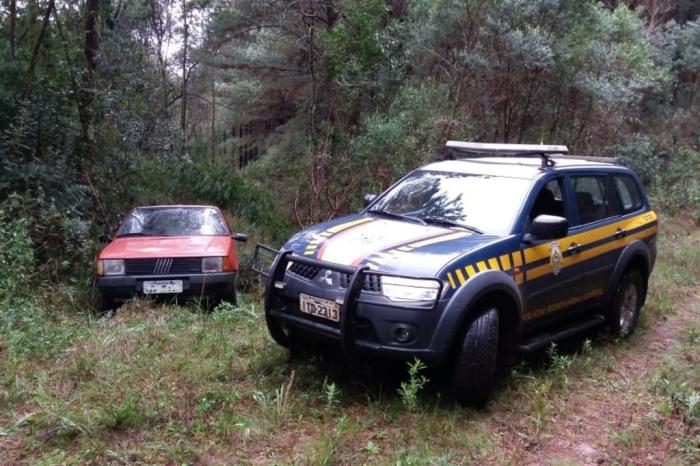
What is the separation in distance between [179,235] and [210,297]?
4.23 ft

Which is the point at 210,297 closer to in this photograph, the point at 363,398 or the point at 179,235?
the point at 179,235

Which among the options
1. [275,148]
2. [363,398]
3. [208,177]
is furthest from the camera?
[275,148]

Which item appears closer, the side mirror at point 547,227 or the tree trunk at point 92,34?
the side mirror at point 547,227

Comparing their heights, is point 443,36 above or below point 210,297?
above

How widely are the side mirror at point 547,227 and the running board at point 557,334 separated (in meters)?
0.84

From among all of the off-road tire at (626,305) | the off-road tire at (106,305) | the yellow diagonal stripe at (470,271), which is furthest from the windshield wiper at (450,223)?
the off-road tire at (106,305)

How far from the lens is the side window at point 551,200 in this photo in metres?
5.34

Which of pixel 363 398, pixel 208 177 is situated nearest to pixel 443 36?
pixel 208 177

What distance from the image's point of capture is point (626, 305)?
6.42 meters

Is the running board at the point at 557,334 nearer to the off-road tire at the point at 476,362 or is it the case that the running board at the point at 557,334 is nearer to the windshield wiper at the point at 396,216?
the off-road tire at the point at 476,362

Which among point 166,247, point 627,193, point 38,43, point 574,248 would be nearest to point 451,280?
point 574,248

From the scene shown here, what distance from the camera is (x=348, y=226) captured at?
5102mm

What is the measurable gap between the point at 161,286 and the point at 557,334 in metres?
4.27

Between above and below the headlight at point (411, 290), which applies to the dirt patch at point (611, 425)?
below
